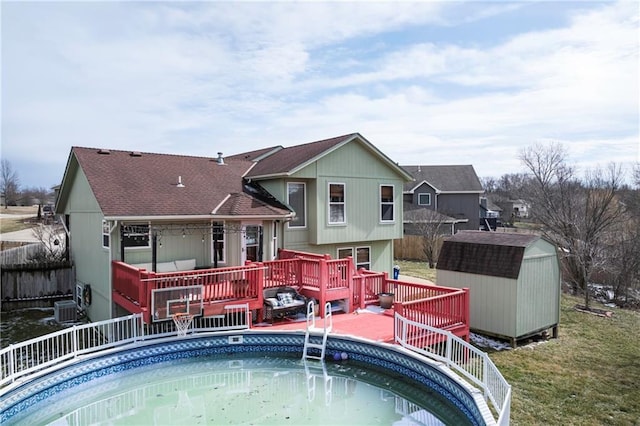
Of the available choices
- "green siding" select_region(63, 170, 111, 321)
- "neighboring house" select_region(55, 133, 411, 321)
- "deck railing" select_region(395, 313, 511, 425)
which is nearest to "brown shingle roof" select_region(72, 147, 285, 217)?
"neighboring house" select_region(55, 133, 411, 321)

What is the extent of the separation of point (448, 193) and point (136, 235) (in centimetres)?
3265

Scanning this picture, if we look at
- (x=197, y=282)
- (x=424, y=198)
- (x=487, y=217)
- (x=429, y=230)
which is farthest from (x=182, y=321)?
(x=487, y=217)

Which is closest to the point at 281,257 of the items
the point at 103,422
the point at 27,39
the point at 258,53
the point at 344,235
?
the point at 344,235

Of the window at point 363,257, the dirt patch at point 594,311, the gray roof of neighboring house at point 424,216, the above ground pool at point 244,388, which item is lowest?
the dirt patch at point 594,311

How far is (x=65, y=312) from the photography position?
13.6 m

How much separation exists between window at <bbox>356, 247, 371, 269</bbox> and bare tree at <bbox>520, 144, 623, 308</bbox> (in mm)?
8607

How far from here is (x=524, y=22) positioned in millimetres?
12078

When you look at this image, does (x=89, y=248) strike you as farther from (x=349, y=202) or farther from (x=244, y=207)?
(x=349, y=202)

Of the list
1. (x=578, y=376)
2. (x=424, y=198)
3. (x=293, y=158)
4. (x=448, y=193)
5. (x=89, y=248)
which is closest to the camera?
(x=578, y=376)

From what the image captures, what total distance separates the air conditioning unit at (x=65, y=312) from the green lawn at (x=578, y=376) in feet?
41.5

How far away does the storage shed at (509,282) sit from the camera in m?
12.0

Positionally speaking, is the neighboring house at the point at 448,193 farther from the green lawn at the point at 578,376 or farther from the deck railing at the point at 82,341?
the deck railing at the point at 82,341

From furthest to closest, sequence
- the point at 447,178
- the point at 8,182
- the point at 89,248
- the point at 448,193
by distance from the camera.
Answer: the point at 8,182 → the point at 447,178 → the point at 448,193 → the point at 89,248

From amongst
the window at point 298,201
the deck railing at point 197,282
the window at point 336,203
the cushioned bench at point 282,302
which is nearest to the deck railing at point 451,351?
the cushioned bench at point 282,302
